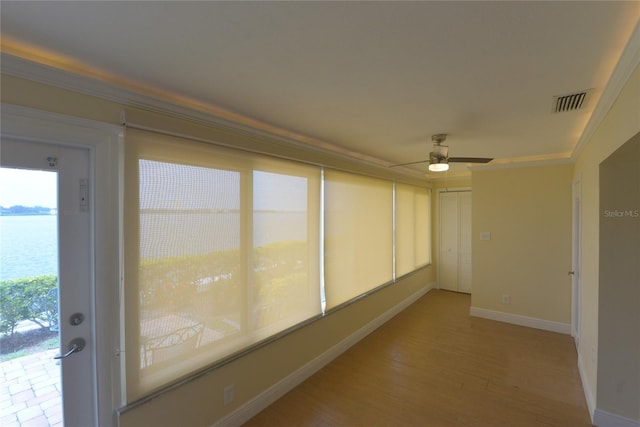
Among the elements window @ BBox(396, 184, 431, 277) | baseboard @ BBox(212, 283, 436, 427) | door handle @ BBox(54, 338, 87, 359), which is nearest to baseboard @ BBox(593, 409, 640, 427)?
baseboard @ BBox(212, 283, 436, 427)

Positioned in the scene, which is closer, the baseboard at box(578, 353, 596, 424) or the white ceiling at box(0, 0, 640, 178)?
the white ceiling at box(0, 0, 640, 178)

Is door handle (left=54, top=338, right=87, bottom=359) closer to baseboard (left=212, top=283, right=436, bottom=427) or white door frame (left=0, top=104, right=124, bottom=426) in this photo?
white door frame (left=0, top=104, right=124, bottom=426)

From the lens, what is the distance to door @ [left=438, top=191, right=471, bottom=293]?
6035 mm

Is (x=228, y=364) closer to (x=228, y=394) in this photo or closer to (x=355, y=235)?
(x=228, y=394)

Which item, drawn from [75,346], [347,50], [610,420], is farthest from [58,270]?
[610,420]

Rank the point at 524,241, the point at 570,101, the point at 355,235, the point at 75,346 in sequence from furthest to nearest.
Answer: the point at 524,241 → the point at 355,235 → the point at 570,101 → the point at 75,346

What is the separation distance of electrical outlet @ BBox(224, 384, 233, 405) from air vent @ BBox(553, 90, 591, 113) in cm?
313

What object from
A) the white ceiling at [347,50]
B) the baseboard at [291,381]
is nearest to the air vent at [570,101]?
the white ceiling at [347,50]

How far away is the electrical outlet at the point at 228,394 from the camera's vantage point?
227cm

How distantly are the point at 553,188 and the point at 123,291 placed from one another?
16.8 ft

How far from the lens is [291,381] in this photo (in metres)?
2.84

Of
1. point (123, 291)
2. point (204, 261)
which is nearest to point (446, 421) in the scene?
point (204, 261)

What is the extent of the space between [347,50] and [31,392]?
7.72 feet

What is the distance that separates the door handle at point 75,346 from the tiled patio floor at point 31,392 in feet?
0.17
